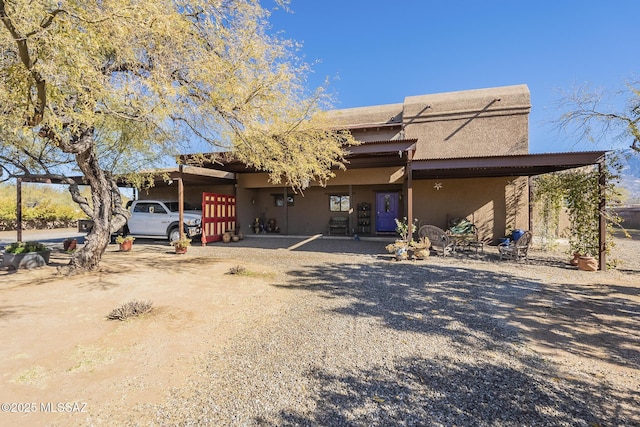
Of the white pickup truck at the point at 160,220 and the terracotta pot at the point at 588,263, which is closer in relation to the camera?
the terracotta pot at the point at 588,263

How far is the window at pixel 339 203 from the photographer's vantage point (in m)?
14.1

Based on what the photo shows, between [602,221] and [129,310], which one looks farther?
[602,221]

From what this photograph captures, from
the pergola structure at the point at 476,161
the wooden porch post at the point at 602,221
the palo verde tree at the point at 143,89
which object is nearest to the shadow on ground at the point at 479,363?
the wooden porch post at the point at 602,221

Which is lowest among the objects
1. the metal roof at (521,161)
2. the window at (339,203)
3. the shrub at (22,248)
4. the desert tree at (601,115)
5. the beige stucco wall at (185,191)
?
the shrub at (22,248)

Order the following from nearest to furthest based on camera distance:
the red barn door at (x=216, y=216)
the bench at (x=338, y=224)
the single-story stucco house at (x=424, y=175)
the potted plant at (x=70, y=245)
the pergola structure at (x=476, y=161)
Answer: the pergola structure at (x=476, y=161) < the potted plant at (x=70, y=245) < the single-story stucco house at (x=424, y=175) < the red barn door at (x=216, y=216) < the bench at (x=338, y=224)

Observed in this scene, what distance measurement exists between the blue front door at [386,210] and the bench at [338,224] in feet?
4.74

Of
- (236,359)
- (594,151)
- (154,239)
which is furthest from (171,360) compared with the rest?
(154,239)

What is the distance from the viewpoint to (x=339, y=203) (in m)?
14.2

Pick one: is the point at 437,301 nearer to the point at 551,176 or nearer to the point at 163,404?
the point at 163,404

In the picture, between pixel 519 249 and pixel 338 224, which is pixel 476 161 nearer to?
pixel 519 249

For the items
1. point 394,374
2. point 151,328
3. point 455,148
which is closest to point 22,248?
point 151,328

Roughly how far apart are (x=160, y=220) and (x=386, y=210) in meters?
9.72

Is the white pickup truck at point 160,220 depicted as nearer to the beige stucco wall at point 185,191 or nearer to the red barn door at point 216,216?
the red barn door at point 216,216

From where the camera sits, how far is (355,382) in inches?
101
